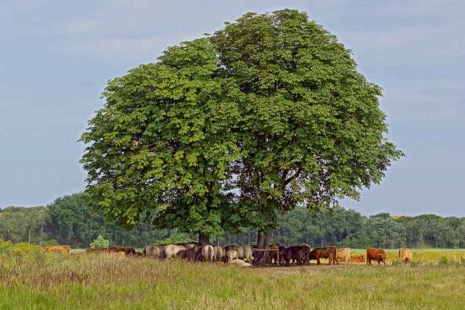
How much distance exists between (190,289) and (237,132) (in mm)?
24277

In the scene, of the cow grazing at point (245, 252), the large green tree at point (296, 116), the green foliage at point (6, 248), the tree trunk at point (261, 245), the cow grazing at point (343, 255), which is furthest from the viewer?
the cow grazing at point (343, 255)

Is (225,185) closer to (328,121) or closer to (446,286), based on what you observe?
(328,121)

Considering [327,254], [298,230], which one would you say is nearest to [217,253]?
[327,254]

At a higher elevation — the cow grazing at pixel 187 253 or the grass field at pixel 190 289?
the cow grazing at pixel 187 253

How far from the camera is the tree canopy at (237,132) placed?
132 feet

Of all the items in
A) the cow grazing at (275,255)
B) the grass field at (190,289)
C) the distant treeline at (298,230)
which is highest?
the distant treeline at (298,230)

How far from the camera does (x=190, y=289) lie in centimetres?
1825

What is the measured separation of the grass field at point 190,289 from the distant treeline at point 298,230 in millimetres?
85271

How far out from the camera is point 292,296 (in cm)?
1825

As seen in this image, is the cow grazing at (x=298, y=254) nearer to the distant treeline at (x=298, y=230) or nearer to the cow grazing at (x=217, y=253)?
the cow grazing at (x=217, y=253)

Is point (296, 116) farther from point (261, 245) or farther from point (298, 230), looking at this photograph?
point (298, 230)

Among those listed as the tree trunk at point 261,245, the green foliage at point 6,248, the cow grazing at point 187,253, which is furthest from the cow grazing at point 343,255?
the green foliage at point 6,248

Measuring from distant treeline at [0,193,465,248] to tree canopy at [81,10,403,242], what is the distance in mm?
66455

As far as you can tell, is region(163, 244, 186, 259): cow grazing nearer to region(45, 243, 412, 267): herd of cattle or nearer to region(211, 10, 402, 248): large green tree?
region(45, 243, 412, 267): herd of cattle
